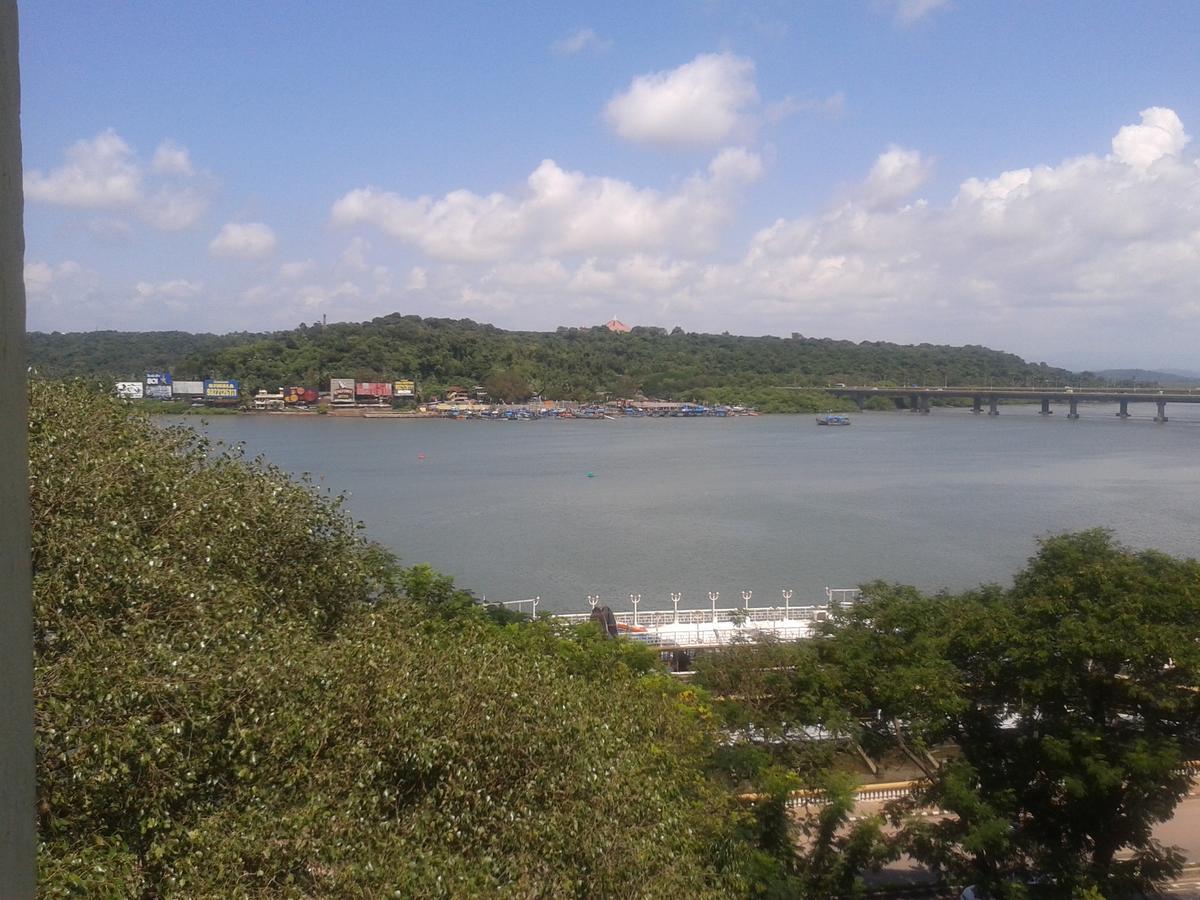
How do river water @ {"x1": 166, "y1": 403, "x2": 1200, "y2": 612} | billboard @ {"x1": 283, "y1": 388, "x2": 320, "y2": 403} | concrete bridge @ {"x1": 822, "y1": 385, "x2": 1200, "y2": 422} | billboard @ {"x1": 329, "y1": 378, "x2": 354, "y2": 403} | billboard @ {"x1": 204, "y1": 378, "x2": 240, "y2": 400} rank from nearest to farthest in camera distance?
river water @ {"x1": 166, "y1": 403, "x2": 1200, "y2": 612}, billboard @ {"x1": 204, "y1": 378, "x2": 240, "y2": 400}, billboard @ {"x1": 283, "y1": 388, "x2": 320, "y2": 403}, billboard @ {"x1": 329, "y1": 378, "x2": 354, "y2": 403}, concrete bridge @ {"x1": 822, "y1": 385, "x2": 1200, "y2": 422}

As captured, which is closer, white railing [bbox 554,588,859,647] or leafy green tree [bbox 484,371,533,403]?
white railing [bbox 554,588,859,647]

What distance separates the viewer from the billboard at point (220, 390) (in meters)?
27.3

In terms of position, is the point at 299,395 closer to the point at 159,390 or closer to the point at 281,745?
the point at 159,390

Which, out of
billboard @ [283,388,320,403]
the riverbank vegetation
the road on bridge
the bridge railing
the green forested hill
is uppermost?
the green forested hill

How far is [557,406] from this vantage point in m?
35.3

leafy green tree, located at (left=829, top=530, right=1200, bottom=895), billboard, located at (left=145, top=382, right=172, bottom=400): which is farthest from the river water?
leafy green tree, located at (left=829, top=530, right=1200, bottom=895)

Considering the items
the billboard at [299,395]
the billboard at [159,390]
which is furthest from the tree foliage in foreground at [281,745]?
the billboard at [299,395]

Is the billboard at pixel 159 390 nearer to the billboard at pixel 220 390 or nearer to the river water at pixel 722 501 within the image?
the river water at pixel 722 501

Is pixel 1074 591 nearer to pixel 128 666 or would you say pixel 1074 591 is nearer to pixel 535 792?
pixel 535 792

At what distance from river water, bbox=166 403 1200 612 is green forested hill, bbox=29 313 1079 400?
555 centimetres

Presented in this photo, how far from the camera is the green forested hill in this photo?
31.8m

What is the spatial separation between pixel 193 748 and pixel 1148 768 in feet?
9.88

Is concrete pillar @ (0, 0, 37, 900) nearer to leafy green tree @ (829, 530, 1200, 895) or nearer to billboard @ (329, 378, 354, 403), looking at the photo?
leafy green tree @ (829, 530, 1200, 895)

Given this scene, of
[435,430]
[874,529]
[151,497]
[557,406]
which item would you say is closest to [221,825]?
[151,497]
